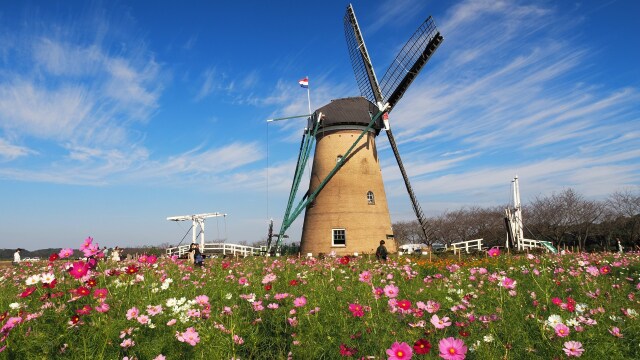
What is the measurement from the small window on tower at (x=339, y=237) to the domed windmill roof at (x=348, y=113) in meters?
5.25

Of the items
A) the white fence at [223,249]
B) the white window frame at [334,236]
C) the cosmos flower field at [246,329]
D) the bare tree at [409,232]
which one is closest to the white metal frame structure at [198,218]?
the white fence at [223,249]

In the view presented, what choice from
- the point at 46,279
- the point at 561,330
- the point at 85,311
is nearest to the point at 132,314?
the point at 85,311

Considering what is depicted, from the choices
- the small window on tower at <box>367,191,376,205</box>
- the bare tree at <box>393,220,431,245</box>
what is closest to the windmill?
the small window on tower at <box>367,191,376,205</box>

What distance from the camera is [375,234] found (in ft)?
64.3

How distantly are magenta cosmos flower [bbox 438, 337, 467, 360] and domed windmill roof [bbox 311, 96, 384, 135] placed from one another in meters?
18.5

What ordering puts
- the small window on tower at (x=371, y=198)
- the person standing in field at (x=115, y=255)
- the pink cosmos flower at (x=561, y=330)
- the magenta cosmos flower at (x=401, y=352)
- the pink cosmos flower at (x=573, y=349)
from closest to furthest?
1. the magenta cosmos flower at (x=401, y=352)
2. the pink cosmos flower at (x=573, y=349)
3. the pink cosmos flower at (x=561, y=330)
4. the person standing in field at (x=115, y=255)
5. the small window on tower at (x=371, y=198)

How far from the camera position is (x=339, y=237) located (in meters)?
19.4

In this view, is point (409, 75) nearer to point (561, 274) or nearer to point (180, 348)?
point (561, 274)

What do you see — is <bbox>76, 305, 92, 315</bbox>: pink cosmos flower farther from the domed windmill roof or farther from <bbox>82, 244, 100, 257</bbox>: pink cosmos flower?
the domed windmill roof

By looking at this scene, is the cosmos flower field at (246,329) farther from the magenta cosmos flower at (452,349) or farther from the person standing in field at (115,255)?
the person standing in field at (115,255)

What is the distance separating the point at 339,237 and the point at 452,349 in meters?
17.6

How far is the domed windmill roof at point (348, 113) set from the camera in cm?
2019

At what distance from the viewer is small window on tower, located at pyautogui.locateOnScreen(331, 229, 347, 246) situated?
63.4 feet

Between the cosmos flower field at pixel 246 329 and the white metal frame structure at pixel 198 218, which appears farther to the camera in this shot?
the white metal frame structure at pixel 198 218
